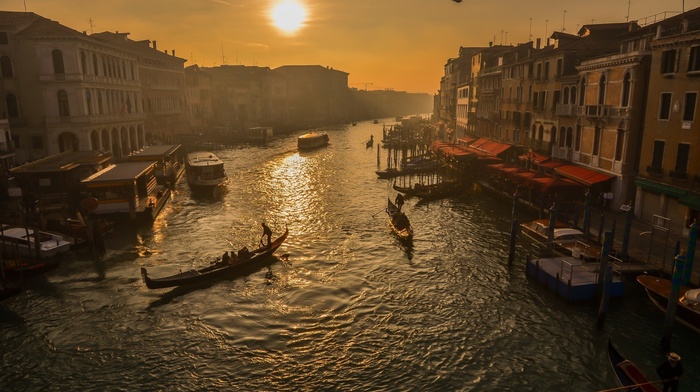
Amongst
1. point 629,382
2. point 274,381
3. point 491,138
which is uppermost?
point 491,138

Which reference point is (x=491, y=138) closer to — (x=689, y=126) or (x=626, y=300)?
(x=689, y=126)

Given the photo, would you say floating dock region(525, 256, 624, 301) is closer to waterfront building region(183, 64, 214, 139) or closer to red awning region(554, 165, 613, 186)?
red awning region(554, 165, 613, 186)

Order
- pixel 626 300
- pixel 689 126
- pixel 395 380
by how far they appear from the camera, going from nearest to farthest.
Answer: pixel 395 380 → pixel 626 300 → pixel 689 126

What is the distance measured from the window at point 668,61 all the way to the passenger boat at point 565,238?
10897 millimetres

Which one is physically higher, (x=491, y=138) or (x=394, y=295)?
(x=491, y=138)

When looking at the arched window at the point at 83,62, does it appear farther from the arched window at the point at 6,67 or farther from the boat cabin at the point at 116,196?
the boat cabin at the point at 116,196

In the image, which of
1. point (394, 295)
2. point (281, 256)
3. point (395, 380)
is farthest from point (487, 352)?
point (281, 256)

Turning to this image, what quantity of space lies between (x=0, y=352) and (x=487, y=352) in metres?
19.7

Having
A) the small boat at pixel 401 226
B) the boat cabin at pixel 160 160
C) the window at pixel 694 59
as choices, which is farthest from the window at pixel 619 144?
the boat cabin at pixel 160 160

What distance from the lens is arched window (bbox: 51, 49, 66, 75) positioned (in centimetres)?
4716

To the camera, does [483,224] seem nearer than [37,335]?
No

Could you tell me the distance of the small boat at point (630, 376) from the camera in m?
14.0

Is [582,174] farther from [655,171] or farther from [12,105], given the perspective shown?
[12,105]

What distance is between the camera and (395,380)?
16.5 metres
